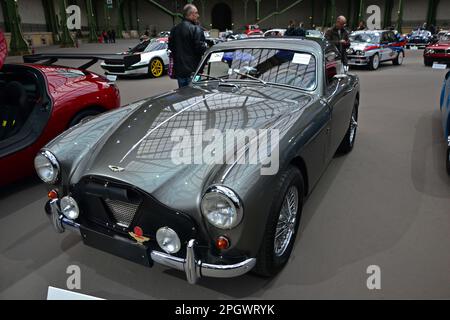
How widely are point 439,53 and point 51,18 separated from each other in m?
30.5

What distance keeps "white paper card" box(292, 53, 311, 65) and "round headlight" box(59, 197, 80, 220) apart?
229 centimetres

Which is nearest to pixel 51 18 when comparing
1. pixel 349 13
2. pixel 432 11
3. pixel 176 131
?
pixel 349 13

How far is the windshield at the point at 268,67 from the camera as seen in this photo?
325 cm

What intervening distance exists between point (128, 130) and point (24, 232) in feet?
4.32

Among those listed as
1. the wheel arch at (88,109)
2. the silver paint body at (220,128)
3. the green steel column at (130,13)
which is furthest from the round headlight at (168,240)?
the green steel column at (130,13)

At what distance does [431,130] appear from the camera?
5.50 m

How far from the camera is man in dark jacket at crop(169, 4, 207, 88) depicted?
17.5 feet

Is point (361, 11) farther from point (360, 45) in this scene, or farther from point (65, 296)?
point (65, 296)

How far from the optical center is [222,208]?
6.22 ft

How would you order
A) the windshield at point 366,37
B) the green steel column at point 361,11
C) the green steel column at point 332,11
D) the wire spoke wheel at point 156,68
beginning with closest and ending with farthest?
the wire spoke wheel at point 156,68 → the windshield at point 366,37 → the green steel column at point 361,11 → the green steel column at point 332,11

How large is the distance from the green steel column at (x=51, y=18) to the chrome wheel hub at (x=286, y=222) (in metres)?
33.5

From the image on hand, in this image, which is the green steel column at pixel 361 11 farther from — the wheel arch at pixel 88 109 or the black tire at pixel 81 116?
the black tire at pixel 81 116
